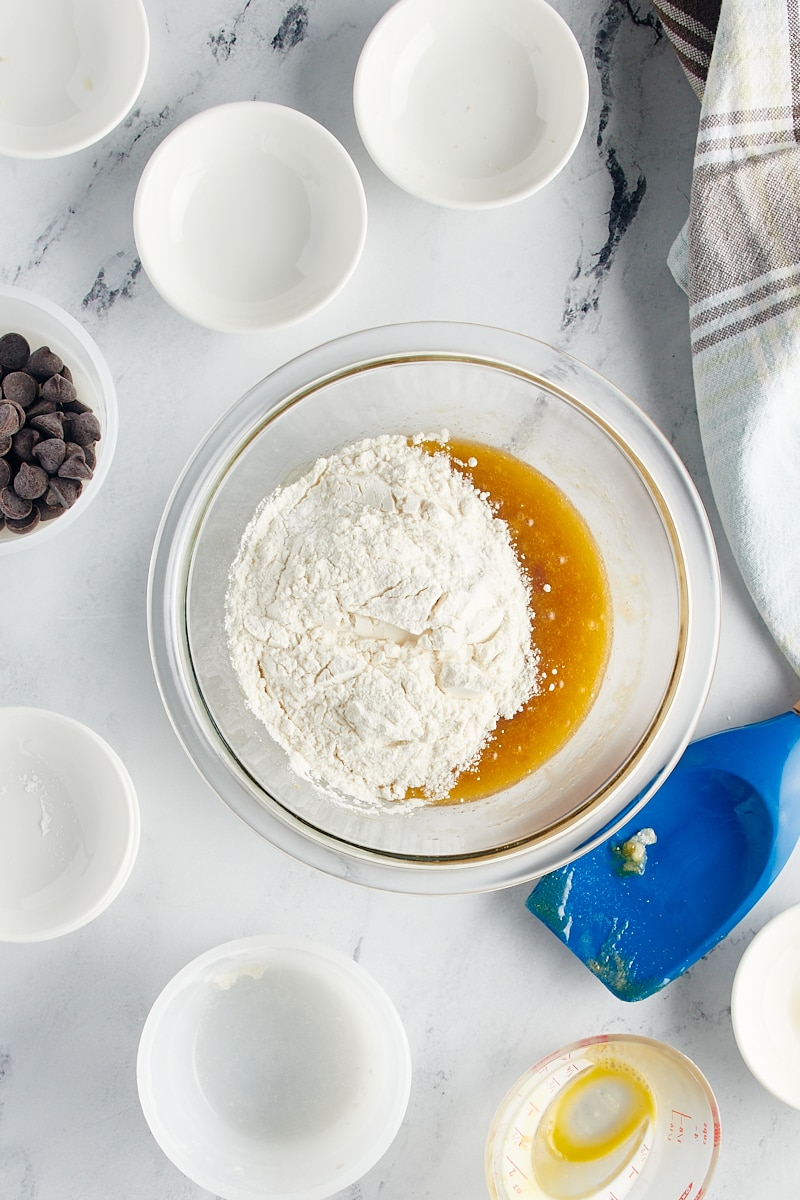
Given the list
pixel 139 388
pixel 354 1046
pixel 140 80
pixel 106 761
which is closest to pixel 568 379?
pixel 139 388

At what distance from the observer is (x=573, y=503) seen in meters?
1.28

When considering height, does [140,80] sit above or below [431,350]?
above

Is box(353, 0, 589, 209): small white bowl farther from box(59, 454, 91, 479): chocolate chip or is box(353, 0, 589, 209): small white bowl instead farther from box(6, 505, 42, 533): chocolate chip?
box(6, 505, 42, 533): chocolate chip

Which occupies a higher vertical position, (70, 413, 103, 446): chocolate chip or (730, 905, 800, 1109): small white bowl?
(70, 413, 103, 446): chocolate chip

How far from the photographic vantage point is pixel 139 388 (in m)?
1.31

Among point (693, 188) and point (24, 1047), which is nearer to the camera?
point (693, 188)

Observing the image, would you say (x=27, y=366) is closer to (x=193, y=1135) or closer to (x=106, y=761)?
(x=106, y=761)

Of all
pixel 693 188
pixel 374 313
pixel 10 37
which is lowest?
pixel 374 313

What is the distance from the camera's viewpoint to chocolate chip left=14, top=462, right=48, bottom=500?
3.93 feet

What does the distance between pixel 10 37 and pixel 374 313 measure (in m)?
0.65

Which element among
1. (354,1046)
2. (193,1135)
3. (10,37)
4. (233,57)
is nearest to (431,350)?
(233,57)

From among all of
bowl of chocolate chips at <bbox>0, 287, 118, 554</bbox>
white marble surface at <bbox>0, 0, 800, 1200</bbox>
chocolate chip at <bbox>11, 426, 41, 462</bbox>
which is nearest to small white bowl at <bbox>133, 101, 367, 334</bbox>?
white marble surface at <bbox>0, 0, 800, 1200</bbox>

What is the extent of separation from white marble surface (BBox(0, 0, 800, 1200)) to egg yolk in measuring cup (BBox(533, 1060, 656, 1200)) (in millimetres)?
72

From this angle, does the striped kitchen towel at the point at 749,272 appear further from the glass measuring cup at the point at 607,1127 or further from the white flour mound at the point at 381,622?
the glass measuring cup at the point at 607,1127
